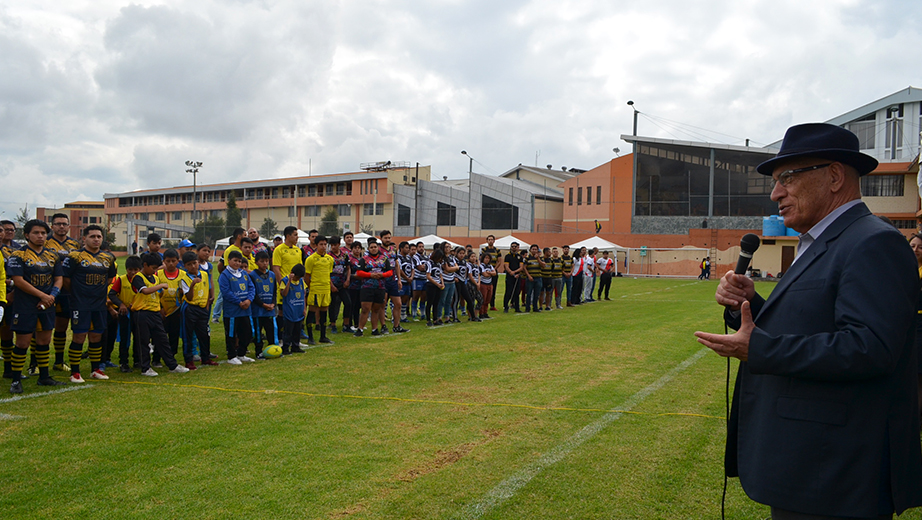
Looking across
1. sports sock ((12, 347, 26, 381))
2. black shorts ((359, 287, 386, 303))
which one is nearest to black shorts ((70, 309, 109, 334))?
sports sock ((12, 347, 26, 381))

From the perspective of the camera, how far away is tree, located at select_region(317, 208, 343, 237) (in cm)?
5372

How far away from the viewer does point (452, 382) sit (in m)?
7.72

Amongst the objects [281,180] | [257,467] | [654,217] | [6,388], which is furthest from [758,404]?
[281,180]

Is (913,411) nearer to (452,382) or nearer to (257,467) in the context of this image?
(257,467)

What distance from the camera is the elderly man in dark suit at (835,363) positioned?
1980 millimetres

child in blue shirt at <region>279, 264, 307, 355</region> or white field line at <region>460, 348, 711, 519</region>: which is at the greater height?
child in blue shirt at <region>279, 264, 307, 355</region>

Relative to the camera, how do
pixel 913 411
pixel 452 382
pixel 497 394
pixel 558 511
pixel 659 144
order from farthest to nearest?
pixel 659 144, pixel 452 382, pixel 497 394, pixel 558 511, pixel 913 411

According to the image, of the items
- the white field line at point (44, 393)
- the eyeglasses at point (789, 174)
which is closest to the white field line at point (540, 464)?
the eyeglasses at point (789, 174)

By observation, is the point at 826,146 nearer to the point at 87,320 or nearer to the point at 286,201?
the point at 87,320

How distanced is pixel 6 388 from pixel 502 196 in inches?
2010

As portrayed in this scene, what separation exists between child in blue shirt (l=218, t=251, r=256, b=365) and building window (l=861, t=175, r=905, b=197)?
1717 inches

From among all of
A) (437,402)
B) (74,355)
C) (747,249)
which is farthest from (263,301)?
(747,249)

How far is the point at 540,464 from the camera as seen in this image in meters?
4.73

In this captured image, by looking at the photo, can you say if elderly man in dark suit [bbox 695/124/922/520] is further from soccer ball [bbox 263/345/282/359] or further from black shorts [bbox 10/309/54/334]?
soccer ball [bbox 263/345/282/359]
